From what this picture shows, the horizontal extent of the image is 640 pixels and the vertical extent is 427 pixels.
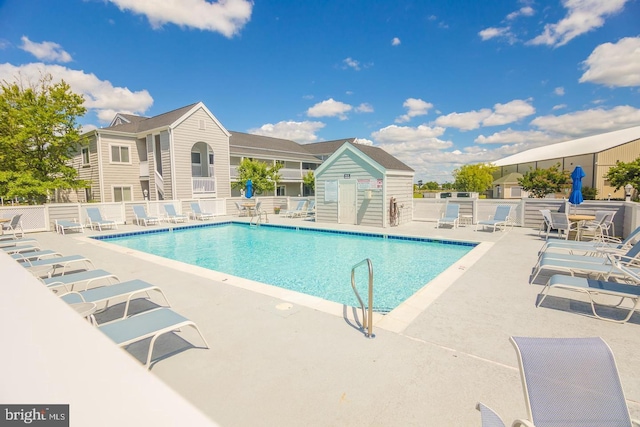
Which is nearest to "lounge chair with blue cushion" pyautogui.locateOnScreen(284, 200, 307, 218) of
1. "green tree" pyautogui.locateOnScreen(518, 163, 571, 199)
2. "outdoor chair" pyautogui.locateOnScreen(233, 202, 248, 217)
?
"outdoor chair" pyautogui.locateOnScreen(233, 202, 248, 217)

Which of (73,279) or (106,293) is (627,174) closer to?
(106,293)

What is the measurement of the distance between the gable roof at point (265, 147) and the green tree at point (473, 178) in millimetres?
30773

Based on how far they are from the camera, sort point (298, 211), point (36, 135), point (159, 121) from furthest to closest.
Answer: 1. point (159, 121)
2. point (298, 211)
3. point (36, 135)

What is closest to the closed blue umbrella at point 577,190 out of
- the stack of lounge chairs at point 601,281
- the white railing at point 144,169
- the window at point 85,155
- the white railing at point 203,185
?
the stack of lounge chairs at point 601,281

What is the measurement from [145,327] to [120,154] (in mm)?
21463

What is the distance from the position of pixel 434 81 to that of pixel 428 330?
22.1m

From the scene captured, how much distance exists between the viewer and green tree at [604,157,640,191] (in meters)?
24.7

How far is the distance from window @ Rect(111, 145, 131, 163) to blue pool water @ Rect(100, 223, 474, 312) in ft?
32.0

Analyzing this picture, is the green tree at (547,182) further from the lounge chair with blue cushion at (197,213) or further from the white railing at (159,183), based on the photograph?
the white railing at (159,183)

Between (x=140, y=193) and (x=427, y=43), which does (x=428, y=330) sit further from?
(x=140, y=193)

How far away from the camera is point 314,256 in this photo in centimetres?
940

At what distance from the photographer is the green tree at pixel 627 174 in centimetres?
2472

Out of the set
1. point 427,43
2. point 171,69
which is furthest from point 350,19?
point 171,69

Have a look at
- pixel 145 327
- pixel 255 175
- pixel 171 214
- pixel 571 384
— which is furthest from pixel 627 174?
pixel 145 327
